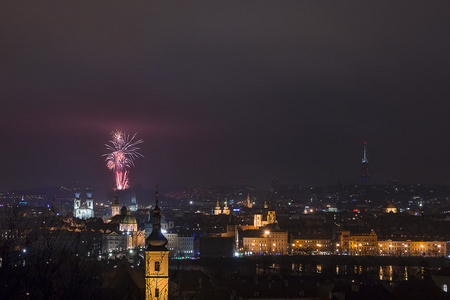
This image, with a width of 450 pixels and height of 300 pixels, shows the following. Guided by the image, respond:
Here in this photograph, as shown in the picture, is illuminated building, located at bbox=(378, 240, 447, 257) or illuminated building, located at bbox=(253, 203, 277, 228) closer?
illuminated building, located at bbox=(378, 240, 447, 257)

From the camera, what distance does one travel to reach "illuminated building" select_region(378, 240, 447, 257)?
87875 millimetres

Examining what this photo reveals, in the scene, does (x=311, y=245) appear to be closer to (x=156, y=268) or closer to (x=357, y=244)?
(x=357, y=244)

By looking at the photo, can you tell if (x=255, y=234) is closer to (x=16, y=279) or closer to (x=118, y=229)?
(x=118, y=229)

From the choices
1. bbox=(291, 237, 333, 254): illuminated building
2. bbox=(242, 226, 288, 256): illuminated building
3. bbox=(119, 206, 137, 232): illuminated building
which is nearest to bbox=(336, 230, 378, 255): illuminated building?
bbox=(291, 237, 333, 254): illuminated building

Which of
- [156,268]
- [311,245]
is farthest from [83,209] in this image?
[156,268]

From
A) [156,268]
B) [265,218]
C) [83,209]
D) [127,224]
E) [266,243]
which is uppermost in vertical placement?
[83,209]

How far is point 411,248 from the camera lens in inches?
3497

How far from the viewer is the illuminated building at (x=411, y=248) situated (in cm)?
8788

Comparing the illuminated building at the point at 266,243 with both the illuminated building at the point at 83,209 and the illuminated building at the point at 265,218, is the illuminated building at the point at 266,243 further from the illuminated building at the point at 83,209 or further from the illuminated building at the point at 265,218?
the illuminated building at the point at 83,209

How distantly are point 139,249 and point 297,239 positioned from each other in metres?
20.5

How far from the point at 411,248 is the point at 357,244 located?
560cm

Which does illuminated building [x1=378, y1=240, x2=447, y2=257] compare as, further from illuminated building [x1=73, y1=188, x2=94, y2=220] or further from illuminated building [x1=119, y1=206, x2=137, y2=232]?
illuminated building [x1=73, y1=188, x2=94, y2=220]

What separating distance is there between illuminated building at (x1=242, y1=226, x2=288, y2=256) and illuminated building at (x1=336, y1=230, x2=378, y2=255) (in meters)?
6.01

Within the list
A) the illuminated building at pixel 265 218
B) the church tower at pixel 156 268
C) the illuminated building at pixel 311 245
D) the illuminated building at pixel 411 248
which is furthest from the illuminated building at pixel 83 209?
the church tower at pixel 156 268
